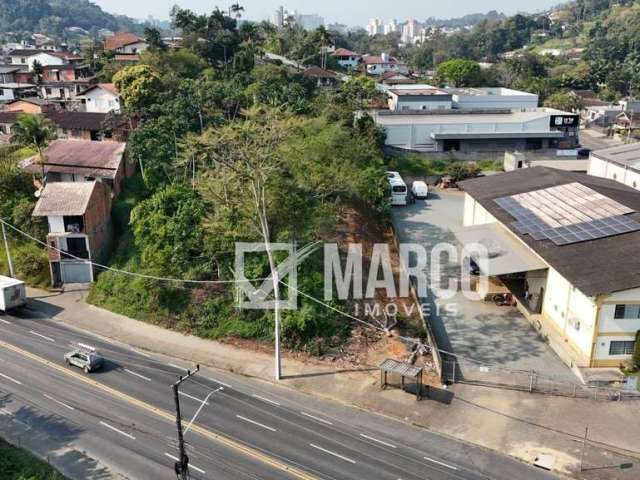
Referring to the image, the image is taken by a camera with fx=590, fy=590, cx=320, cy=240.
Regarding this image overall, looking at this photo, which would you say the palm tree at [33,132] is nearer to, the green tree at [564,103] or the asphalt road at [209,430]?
the asphalt road at [209,430]

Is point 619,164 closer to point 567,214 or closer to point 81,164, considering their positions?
point 567,214

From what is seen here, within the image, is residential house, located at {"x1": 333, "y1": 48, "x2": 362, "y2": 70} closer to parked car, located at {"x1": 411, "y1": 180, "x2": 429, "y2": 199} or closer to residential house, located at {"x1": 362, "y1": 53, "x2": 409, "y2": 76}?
residential house, located at {"x1": 362, "y1": 53, "x2": 409, "y2": 76}

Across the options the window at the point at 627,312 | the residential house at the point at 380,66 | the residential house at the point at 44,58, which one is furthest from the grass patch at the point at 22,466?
the residential house at the point at 380,66

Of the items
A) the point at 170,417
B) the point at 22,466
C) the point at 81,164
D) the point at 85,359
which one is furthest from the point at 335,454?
the point at 81,164

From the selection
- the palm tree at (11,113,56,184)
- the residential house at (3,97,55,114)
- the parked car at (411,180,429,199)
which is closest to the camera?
the palm tree at (11,113,56,184)

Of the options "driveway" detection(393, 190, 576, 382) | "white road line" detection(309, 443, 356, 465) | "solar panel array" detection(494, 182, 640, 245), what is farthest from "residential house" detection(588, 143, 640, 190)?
"white road line" detection(309, 443, 356, 465)

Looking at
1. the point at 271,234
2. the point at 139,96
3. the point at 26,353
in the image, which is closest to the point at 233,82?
the point at 139,96
